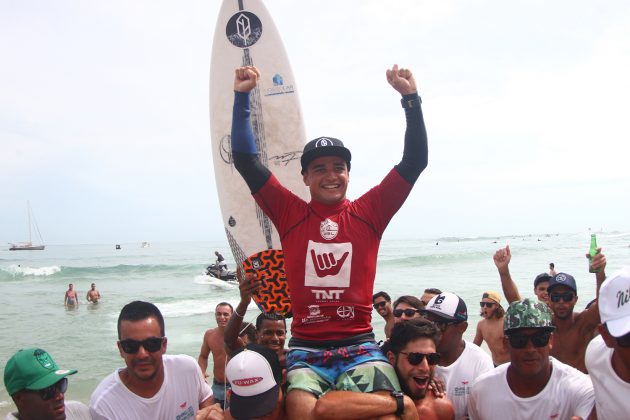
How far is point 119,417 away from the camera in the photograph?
2.96 m

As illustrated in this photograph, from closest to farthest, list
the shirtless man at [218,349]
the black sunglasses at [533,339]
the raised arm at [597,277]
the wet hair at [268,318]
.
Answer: the black sunglasses at [533,339]
the wet hair at [268,318]
the raised arm at [597,277]
the shirtless man at [218,349]

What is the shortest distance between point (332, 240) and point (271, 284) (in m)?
1.26

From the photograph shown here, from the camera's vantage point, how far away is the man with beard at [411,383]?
2564 mm

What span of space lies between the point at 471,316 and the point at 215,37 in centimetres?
1429

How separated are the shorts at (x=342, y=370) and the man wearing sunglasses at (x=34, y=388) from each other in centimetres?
121

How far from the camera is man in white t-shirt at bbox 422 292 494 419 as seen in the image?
3.62m

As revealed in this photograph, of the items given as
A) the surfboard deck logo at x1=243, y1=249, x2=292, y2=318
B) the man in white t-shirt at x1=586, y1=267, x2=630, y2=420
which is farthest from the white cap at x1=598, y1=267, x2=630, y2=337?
the surfboard deck logo at x1=243, y1=249, x2=292, y2=318

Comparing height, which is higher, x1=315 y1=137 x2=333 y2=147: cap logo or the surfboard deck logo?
x1=315 y1=137 x2=333 y2=147: cap logo

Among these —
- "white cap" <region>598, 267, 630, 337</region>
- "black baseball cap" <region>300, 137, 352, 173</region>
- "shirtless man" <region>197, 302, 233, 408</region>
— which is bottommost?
"shirtless man" <region>197, 302, 233, 408</region>

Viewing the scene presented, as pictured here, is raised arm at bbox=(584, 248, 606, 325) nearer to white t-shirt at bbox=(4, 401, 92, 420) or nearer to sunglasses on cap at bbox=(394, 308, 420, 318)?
sunglasses on cap at bbox=(394, 308, 420, 318)

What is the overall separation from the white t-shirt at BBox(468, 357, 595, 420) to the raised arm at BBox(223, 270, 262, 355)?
5.86 feet

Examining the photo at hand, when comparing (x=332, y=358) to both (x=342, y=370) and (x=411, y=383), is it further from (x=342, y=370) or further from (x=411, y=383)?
(x=411, y=383)

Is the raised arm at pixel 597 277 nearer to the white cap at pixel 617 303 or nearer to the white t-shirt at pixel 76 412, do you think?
the white cap at pixel 617 303

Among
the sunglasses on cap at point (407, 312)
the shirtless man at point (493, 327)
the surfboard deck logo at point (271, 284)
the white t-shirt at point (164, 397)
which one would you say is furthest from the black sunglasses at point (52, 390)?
the shirtless man at point (493, 327)
